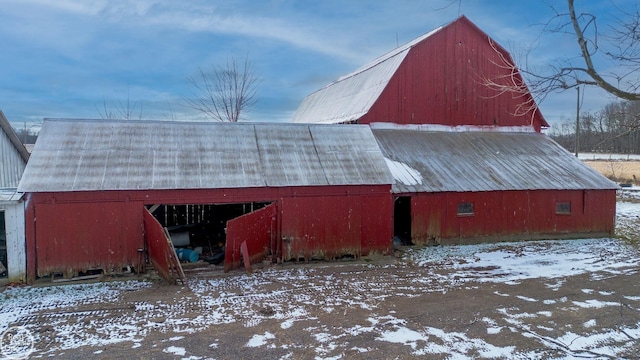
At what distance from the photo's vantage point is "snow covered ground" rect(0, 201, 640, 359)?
675cm

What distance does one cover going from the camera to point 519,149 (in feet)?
59.1

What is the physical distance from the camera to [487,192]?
48.6ft

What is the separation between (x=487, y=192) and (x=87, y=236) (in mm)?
12453

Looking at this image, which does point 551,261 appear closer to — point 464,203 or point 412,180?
point 464,203

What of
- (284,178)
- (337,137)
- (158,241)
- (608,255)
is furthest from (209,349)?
(608,255)

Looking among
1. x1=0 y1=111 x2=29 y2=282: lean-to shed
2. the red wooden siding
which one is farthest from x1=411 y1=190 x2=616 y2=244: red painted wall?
x1=0 y1=111 x2=29 y2=282: lean-to shed

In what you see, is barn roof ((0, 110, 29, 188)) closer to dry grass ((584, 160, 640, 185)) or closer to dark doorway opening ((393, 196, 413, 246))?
dark doorway opening ((393, 196, 413, 246))

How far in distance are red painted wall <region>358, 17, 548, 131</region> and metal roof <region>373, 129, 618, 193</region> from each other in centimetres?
70

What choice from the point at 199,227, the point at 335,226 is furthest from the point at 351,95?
the point at 335,226

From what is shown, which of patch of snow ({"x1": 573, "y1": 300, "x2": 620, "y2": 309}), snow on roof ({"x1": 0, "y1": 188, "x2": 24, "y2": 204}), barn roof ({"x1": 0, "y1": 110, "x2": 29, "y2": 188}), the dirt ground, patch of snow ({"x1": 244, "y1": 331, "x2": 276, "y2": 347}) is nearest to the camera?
the dirt ground

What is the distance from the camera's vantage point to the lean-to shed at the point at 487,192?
14500 mm

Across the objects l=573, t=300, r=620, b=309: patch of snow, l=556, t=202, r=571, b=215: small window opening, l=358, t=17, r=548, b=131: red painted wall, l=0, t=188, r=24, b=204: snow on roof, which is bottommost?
l=573, t=300, r=620, b=309: patch of snow

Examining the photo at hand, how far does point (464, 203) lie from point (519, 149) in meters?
5.20

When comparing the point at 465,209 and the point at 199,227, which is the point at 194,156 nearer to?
the point at 199,227
